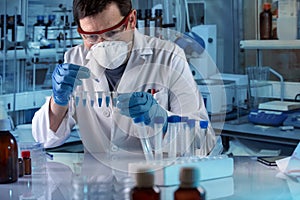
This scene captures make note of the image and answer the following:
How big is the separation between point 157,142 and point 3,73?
197 centimetres

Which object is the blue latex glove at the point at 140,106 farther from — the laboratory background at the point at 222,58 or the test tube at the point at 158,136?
the laboratory background at the point at 222,58

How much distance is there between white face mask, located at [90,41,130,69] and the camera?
5.48 feet

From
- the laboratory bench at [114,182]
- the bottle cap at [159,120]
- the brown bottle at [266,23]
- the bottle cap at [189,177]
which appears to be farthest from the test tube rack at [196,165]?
the brown bottle at [266,23]

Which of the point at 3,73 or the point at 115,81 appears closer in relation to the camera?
the point at 115,81

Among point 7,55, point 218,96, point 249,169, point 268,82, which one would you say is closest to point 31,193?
point 249,169

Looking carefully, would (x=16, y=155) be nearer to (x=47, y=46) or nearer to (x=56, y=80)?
(x=56, y=80)

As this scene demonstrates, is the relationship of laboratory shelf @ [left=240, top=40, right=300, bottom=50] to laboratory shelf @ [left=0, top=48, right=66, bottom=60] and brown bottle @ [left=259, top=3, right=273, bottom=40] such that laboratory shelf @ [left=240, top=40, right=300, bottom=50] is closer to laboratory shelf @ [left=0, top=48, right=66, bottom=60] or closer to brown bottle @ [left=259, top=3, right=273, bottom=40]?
brown bottle @ [left=259, top=3, right=273, bottom=40]

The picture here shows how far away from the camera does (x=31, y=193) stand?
1294mm

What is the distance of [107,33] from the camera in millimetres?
1657

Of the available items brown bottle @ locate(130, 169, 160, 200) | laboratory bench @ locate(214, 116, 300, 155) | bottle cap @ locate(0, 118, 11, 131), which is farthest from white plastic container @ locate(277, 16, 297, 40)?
brown bottle @ locate(130, 169, 160, 200)

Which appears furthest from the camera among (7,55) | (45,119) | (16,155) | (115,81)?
(7,55)

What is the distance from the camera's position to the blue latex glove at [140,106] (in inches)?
58.7

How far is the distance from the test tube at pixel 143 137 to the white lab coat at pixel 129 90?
76 mm

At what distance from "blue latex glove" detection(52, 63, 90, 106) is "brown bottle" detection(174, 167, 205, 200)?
3.08 ft
